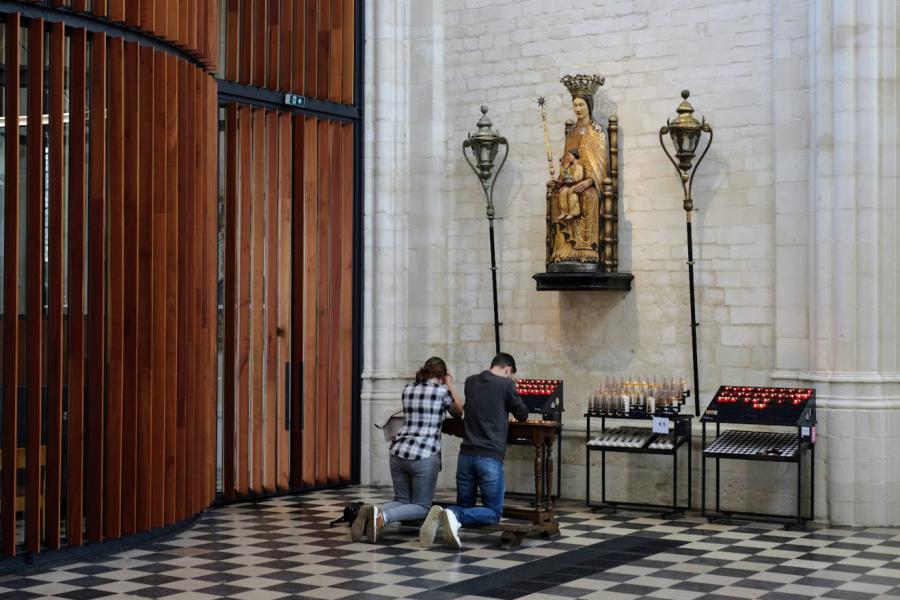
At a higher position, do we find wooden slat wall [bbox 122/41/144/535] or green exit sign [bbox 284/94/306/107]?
green exit sign [bbox 284/94/306/107]

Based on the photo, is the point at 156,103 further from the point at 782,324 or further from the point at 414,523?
the point at 782,324

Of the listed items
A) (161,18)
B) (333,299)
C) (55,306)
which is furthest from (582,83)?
(55,306)

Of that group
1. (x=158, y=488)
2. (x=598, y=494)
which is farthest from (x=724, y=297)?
(x=158, y=488)

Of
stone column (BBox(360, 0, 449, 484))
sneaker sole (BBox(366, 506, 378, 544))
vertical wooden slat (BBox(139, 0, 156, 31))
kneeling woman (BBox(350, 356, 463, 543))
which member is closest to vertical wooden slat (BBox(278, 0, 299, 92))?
stone column (BBox(360, 0, 449, 484))

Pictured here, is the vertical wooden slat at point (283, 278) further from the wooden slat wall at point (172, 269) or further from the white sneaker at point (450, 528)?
the white sneaker at point (450, 528)

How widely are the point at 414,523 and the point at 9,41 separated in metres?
3.93

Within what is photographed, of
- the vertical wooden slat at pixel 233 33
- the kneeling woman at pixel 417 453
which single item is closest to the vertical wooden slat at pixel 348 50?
the vertical wooden slat at pixel 233 33

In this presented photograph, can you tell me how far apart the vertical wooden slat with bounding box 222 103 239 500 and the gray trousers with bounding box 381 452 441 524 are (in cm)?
196

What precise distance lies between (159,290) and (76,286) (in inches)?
25.0

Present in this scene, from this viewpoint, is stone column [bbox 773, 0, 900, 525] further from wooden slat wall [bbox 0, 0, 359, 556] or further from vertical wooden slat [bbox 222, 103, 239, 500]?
vertical wooden slat [bbox 222, 103, 239, 500]

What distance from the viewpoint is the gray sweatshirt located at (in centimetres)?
771

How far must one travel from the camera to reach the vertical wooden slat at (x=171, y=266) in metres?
7.84

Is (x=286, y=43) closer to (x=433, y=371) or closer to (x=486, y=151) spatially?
(x=486, y=151)

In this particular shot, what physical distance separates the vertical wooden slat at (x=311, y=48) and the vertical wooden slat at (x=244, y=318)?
792 millimetres
